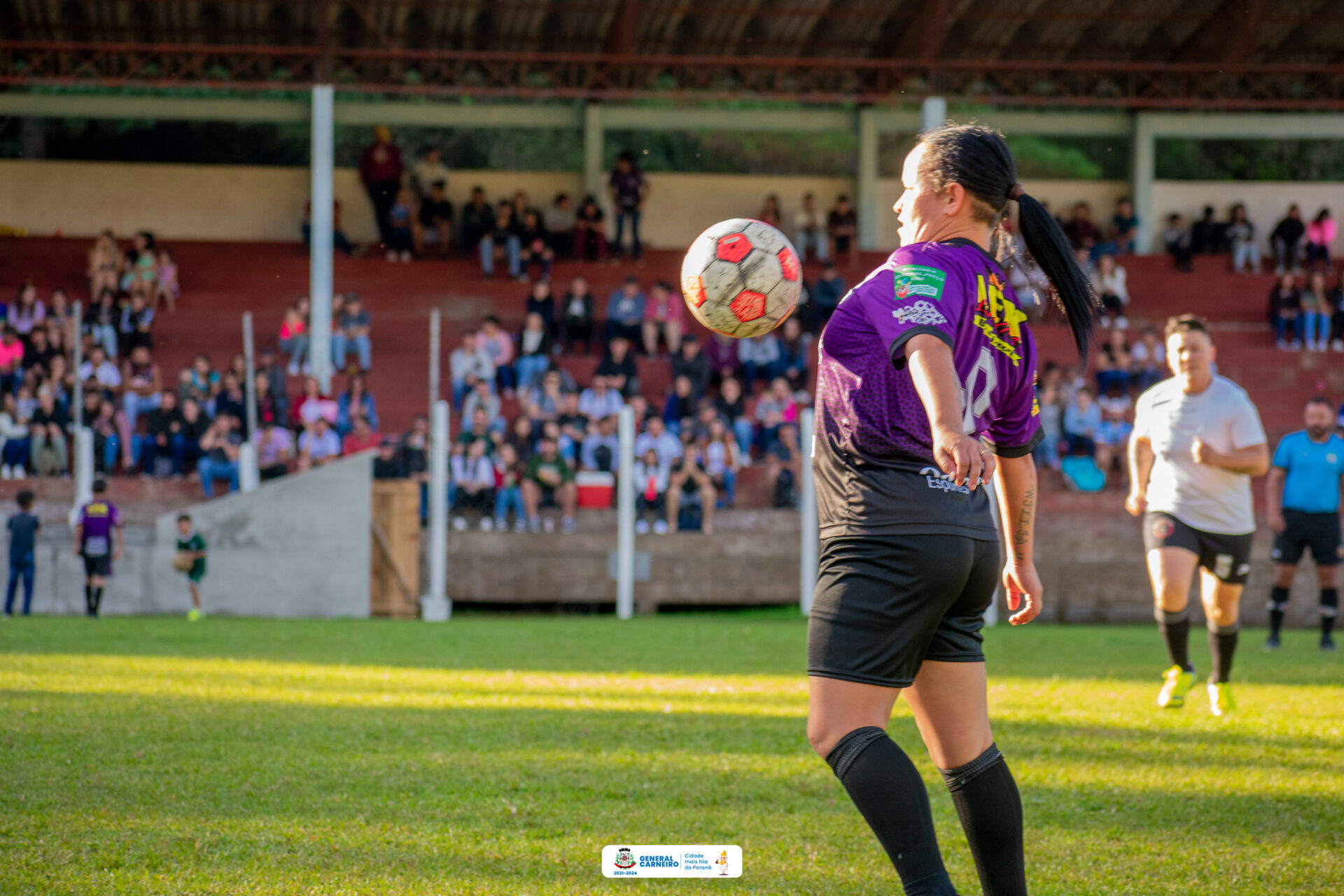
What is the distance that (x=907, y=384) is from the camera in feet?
9.87

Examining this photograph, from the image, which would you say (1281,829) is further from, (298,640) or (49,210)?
(49,210)

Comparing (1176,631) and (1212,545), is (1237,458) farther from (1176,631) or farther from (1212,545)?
(1176,631)

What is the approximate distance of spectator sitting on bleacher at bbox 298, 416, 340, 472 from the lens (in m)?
18.6

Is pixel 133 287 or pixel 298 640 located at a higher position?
pixel 133 287

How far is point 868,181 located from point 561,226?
6723 millimetres

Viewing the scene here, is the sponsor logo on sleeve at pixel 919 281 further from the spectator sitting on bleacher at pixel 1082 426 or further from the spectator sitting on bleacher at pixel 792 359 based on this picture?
the spectator sitting on bleacher at pixel 792 359

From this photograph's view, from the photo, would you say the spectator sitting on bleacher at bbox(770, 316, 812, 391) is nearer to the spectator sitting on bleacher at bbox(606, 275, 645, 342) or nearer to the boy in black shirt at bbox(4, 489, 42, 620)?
the spectator sitting on bleacher at bbox(606, 275, 645, 342)

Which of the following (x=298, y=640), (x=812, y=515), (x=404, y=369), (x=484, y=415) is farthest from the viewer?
(x=404, y=369)

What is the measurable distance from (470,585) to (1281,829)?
566 inches

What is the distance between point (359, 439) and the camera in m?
19.2

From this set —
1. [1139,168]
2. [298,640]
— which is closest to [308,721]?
[298,640]

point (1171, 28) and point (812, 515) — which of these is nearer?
point (812, 515)

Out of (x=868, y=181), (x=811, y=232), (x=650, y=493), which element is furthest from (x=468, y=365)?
(x=868, y=181)

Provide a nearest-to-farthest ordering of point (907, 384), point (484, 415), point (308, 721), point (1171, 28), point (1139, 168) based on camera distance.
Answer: point (907, 384) < point (308, 721) < point (484, 415) < point (1171, 28) < point (1139, 168)
